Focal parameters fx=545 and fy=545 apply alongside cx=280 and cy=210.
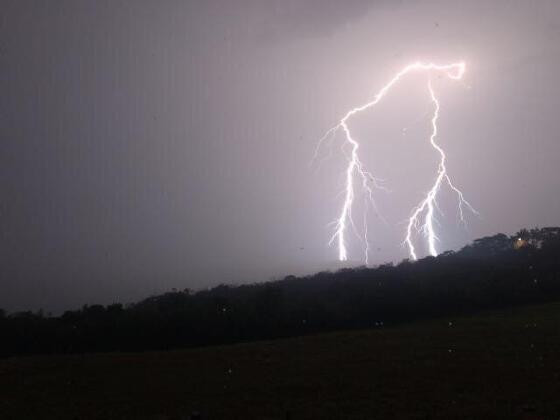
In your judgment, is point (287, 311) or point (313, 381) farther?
point (287, 311)

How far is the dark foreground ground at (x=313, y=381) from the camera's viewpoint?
11914 millimetres

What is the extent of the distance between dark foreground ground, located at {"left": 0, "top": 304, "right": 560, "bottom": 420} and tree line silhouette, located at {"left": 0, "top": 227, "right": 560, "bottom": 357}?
14.1m

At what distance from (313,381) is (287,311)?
2641 cm

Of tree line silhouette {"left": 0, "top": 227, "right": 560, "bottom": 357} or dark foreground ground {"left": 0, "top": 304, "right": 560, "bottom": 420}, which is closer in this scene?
dark foreground ground {"left": 0, "top": 304, "right": 560, "bottom": 420}

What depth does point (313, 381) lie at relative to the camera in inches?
595

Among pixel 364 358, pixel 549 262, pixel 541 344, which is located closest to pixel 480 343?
pixel 541 344

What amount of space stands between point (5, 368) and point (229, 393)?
40.2 ft

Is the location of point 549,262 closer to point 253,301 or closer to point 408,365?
point 253,301

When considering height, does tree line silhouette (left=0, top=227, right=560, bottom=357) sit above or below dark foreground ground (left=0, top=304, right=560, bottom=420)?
above

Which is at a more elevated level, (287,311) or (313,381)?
(287,311)

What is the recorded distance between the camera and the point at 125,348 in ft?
121

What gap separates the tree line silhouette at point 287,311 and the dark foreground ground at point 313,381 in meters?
14.1

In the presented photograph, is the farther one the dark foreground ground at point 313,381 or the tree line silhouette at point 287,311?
the tree line silhouette at point 287,311

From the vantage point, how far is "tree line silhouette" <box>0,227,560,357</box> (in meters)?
37.9
